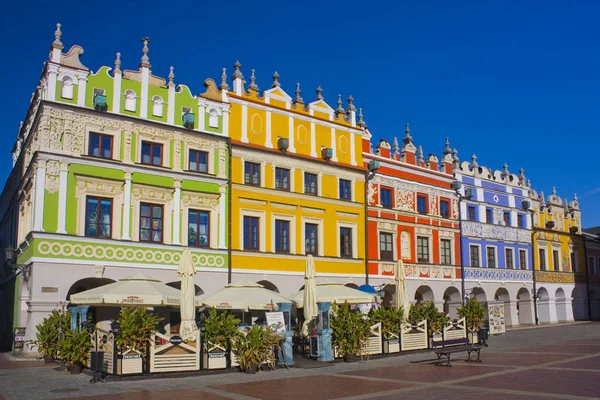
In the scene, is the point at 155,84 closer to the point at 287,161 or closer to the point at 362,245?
the point at 287,161

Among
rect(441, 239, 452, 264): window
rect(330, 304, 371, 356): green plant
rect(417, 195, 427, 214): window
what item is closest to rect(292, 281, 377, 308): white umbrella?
rect(330, 304, 371, 356): green plant

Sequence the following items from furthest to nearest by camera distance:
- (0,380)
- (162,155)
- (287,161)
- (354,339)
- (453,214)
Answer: (453,214)
(287,161)
(162,155)
(354,339)
(0,380)

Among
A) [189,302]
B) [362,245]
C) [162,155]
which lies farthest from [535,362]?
[162,155]

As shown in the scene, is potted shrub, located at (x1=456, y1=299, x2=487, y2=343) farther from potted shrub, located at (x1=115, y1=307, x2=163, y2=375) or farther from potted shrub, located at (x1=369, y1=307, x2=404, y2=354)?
potted shrub, located at (x1=115, y1=307, x2=163, y2=375)

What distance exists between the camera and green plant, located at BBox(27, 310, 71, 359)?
1922cm

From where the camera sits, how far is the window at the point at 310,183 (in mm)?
30281

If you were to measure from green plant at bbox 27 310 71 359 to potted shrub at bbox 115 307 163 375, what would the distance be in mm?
4381

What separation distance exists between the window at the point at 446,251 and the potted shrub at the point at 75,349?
24577 millimetres

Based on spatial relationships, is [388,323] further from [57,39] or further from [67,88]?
[57,39]

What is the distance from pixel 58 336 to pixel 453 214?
2565 cm

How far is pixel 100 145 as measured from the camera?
23.9 meters

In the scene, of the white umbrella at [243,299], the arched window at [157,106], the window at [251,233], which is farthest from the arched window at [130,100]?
the white umbrella at [243,299]

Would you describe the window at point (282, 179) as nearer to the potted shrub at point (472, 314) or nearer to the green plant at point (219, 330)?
the potted shrub at point (472, 314)

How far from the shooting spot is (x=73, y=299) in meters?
19.1
